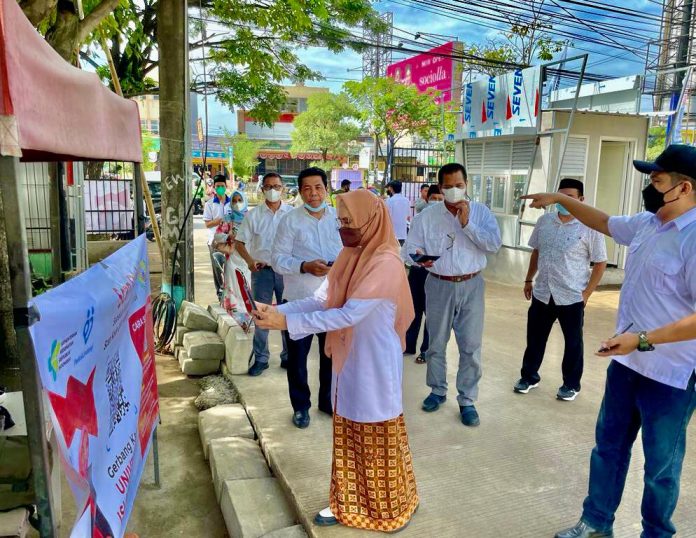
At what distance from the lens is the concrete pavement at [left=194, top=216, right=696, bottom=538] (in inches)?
101

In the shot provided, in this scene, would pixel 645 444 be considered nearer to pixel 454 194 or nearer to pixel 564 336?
pixel 454 194

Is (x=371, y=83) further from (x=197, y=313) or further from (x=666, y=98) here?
(x=197, y=313)

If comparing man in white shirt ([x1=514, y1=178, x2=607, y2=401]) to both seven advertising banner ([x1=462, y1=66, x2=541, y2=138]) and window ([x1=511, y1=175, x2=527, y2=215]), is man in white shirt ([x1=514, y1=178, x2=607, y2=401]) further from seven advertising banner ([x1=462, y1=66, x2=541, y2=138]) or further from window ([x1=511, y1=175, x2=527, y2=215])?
window ([x1=511, y1=175, x2=527, y2=215])

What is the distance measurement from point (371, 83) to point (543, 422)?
1532 centimetres

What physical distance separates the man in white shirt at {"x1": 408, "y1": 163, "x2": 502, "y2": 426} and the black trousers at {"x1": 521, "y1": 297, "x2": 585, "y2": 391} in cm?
68

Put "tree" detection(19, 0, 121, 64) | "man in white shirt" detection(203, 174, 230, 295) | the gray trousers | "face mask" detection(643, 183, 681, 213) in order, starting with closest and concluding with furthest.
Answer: "face mask" detection(643, 183, 681, 213), the gray trousers, "tree" detection(19, 0, 121, 64), "man in white shirt" detection(203, 174, 230, 295)

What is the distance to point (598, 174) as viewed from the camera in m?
9.07

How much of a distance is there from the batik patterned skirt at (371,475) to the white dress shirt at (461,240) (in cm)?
144

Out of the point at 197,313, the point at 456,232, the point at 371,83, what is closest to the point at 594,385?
the point at 456,232

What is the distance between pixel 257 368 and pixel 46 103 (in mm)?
3186

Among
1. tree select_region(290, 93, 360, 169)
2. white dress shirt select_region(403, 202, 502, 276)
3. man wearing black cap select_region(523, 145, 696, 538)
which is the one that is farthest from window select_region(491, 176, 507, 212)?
tree select_region(290, 93, 360, 169)

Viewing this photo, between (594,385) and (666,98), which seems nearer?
(594,385)

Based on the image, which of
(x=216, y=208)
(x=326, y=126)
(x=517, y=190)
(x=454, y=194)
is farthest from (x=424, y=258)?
(x=326, y=126)

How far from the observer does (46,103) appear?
5.33 feet
